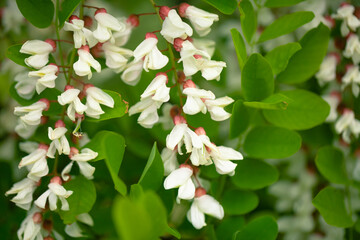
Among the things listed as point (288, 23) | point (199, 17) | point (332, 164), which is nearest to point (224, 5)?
point (199, 17)

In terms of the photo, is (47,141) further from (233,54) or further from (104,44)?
(233,54)

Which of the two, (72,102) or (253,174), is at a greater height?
(72,102)

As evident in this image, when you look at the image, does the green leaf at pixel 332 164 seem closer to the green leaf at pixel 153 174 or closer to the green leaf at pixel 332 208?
the green leaf at pixel 332 208

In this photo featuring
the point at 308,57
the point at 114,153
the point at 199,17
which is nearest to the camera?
the point at 114,153

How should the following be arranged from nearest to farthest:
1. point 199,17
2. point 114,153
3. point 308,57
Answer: point 114,153
point 199,17
point 308,57

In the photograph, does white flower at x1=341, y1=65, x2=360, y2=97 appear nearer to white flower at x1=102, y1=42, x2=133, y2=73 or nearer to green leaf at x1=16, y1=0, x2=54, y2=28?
white flower at x1=102, y1=42, x2=133, y2=73

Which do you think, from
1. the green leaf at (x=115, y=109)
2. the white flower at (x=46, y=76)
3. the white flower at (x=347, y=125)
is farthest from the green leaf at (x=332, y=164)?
the white flower at (x=46, y=76)

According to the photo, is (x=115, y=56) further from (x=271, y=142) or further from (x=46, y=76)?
(x=271, y=142)
